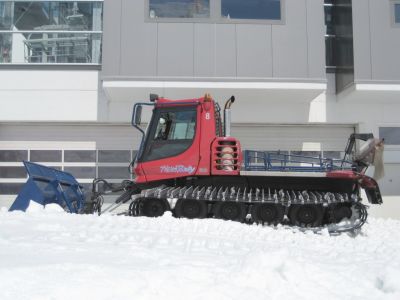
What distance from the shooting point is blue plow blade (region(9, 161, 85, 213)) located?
29.4ft

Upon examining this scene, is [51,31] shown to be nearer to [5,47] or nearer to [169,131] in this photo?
[5,47]

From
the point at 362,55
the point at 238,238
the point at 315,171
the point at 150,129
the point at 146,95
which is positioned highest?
the point at 362,55

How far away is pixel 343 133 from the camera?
13.8 meters

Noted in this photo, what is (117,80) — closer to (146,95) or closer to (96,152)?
(146,95)

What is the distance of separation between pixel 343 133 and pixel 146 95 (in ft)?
19.4

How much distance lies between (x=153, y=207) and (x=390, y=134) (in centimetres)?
796

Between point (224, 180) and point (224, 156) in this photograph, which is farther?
point (224, 180)

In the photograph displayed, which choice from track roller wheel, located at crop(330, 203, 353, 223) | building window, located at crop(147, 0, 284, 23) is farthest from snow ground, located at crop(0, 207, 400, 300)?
building window, located at crop(147, 0, 284, 23)

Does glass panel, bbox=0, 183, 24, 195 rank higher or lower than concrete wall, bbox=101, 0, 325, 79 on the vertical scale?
lower

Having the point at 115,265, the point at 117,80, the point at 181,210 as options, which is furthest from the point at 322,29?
the point at 115,265

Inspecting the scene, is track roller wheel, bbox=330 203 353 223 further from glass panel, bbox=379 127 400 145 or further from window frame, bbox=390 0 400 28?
window frame, bbox=390 0 400 28

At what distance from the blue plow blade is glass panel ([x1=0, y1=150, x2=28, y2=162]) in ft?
12.3

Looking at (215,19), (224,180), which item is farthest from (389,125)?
(224,180)

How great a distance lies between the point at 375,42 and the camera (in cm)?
1194
